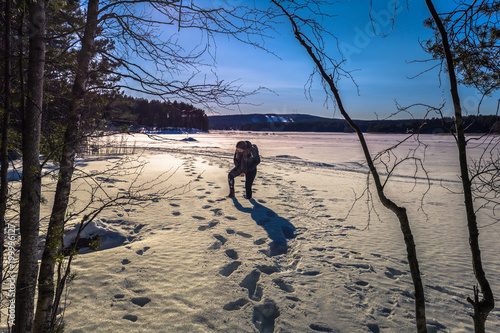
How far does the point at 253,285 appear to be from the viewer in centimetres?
317

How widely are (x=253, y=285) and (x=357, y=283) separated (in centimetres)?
127

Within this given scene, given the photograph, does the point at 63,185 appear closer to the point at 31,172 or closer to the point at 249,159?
the point at 31,172

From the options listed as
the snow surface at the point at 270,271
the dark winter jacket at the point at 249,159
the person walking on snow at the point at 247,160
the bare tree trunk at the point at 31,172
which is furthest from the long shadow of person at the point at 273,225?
the bare tree trunk at the point at 31,172

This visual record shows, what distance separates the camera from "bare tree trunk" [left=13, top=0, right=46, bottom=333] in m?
1.74

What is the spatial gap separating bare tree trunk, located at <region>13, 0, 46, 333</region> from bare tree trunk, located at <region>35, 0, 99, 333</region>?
14cm

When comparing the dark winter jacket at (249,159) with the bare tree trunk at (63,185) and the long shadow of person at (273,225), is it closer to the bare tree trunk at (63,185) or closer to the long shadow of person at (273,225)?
the long shadow of person at (273,225)

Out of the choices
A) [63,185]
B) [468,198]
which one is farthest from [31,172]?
[468,198]

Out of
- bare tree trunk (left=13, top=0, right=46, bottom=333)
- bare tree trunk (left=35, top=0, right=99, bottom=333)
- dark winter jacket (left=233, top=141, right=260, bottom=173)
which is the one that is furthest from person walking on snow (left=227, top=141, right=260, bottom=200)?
bare tree trunk (left=13, top=0, right=46, bottom=333)

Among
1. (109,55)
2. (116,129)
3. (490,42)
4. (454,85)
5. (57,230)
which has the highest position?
(490,42)

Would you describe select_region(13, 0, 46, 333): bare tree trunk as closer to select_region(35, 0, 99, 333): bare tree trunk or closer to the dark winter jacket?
select_region(35, 0, 99, 333): bare tree trunk

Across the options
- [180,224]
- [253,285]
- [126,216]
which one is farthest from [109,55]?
[126,216]

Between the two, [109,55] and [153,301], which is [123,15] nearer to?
[109,55]

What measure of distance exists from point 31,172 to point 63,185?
35cm

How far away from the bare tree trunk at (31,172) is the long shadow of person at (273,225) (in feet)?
9.30
